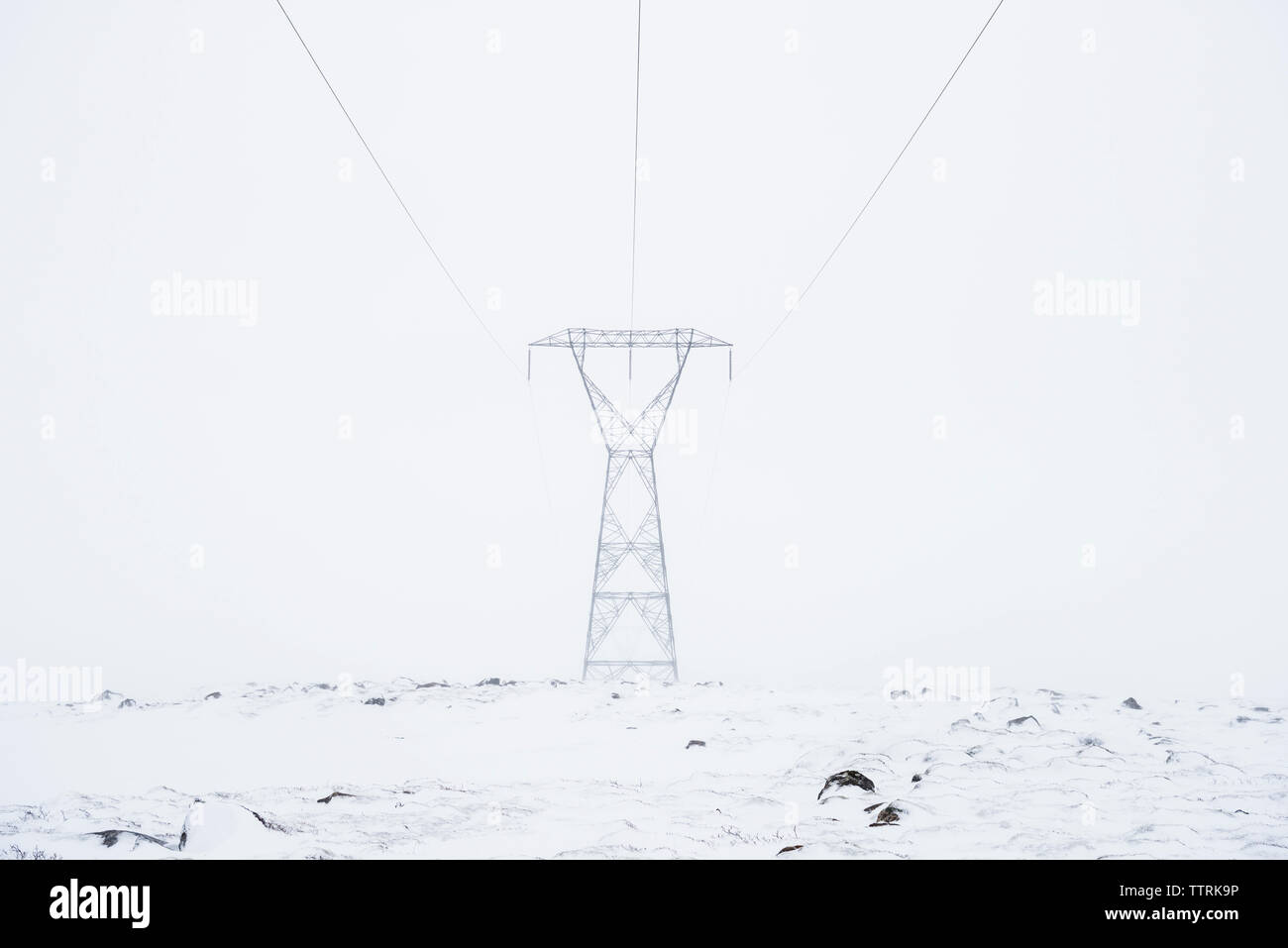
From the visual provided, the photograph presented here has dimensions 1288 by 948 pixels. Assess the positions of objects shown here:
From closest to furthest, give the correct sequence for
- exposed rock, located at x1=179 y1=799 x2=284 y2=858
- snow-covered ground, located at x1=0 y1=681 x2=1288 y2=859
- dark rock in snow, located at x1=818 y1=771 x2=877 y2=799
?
exposed rock, located at x1=179 y1=799 x2=284 y2=858, snow-covered ground, located at x1=0 y1=681 x2=1288 y2=859, dark rock in snow, located at x1=818 y1=771 x2=877 y2=799

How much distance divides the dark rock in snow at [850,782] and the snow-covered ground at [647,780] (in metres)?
0.04

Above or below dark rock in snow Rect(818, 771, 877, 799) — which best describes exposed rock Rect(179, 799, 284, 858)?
above

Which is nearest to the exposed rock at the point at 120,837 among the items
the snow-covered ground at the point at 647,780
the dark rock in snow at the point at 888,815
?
the snow-covered ground at the point at 647,780

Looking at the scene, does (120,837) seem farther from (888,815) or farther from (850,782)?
(850,782)

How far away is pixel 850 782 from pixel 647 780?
3003mm

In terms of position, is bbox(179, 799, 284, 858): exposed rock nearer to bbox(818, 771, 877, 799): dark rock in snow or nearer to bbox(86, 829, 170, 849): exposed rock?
bbox(86, 829, 170, 849): exposed rock

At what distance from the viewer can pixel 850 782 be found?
10.4m

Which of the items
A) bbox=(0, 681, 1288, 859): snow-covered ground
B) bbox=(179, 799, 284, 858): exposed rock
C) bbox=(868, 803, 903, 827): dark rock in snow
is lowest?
bbox=(0, 681, 1288, 859): snow-covered ground

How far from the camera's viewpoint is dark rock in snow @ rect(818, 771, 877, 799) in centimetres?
1030

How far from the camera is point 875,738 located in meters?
14.5

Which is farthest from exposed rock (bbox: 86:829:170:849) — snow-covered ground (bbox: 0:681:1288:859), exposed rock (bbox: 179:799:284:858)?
exposed rock (bbox: 179:799:284:858)

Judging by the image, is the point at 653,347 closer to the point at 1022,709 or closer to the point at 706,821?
the point at 1022,709

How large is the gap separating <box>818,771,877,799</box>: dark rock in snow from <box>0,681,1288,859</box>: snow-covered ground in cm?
4
